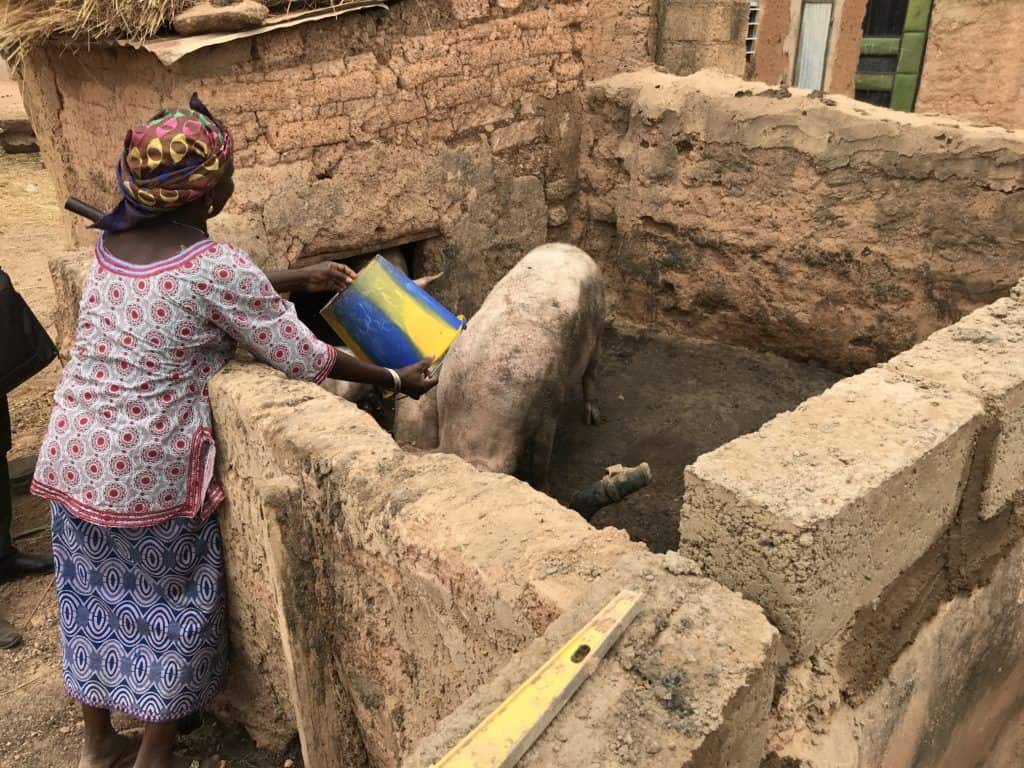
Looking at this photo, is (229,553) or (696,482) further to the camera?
(229,553)

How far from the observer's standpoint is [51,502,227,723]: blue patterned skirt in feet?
9.21

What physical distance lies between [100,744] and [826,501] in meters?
2.58

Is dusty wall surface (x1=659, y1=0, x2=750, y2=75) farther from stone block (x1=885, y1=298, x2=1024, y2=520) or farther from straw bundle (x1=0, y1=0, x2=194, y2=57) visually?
stone block (x1=885, y1=298, x2=1024, y2=520)

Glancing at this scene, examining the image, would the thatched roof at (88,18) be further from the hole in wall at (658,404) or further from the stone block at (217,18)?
the hole in wall at (658,404)

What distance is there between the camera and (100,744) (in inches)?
119

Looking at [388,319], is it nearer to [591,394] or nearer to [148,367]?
[148,367]

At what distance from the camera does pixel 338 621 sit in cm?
257

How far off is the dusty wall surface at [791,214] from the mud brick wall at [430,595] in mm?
3282

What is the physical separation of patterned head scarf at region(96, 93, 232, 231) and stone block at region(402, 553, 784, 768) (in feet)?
5.33

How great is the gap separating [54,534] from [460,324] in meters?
1.97

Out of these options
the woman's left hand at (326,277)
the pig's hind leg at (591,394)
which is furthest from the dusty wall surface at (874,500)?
the pig's hind leg at (591,394)

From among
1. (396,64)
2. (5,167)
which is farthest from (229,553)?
(5,167)

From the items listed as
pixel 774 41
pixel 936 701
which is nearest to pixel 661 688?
pixel 936 701

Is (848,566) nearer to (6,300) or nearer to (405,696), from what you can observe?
(405,696)
